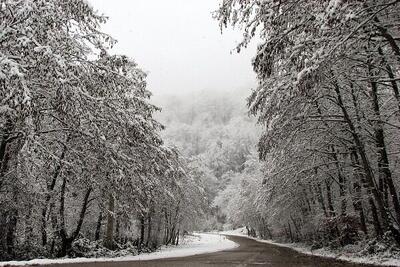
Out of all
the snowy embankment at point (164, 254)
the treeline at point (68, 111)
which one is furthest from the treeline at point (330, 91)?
the snowy embankment at point (164, 254)

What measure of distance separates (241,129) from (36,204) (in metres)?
141

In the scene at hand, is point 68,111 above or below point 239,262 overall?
above

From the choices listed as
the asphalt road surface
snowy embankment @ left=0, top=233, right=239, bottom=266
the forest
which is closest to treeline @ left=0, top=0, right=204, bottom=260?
the forest

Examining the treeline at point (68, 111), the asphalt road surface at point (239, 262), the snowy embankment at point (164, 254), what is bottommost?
the asphalt road surface at point (239, 262)

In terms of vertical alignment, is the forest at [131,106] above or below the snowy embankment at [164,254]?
above

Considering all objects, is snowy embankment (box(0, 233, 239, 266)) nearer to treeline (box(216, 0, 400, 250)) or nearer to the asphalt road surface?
the asphalt road surface

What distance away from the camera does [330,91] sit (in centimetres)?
1809

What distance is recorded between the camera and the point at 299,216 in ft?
128

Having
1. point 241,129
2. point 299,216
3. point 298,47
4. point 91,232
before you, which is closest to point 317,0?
point 298,47

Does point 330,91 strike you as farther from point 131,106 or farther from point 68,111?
point 68,111

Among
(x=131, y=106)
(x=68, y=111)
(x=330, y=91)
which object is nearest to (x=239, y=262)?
(x=330, y=91)

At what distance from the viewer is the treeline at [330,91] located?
831 cm

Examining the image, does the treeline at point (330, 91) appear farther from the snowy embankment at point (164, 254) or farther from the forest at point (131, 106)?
the snowy embankment at point (164, 254)

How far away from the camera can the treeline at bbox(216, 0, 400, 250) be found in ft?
27.3
